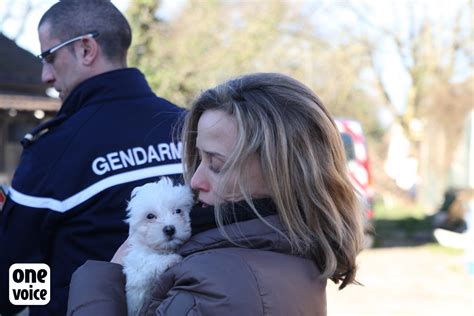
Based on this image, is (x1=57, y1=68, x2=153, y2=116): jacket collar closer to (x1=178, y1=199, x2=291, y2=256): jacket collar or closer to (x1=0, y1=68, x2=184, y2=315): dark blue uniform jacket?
(x1=0, y1=68, x2=184, y2=315): dark blue uniform jacket

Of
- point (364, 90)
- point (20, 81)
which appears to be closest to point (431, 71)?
point (364, 90)

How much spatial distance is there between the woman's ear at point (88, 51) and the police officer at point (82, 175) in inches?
4.4

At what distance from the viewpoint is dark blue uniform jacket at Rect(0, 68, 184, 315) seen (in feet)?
8.73

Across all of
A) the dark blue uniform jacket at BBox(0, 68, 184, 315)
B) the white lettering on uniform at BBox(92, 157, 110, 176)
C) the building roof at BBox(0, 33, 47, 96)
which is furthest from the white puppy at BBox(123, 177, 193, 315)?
the building roof at BBox(0, 33, 47, 96)

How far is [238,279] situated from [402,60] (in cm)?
2720

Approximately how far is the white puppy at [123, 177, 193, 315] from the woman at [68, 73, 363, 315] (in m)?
0.04

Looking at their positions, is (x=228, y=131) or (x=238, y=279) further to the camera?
(x=228, y=131)

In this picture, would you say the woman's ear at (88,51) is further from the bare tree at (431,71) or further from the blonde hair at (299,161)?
the bare tree at (431,71)

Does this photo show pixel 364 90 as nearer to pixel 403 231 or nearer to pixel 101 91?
pixel 403 231

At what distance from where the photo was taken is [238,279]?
171cm

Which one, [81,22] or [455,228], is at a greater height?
[81,22]

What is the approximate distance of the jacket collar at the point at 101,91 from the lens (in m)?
2.91

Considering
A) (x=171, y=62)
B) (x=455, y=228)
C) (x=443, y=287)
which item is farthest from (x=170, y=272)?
(x=455, y=228)

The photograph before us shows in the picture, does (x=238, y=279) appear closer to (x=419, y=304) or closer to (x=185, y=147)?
(x=185, y=147)
